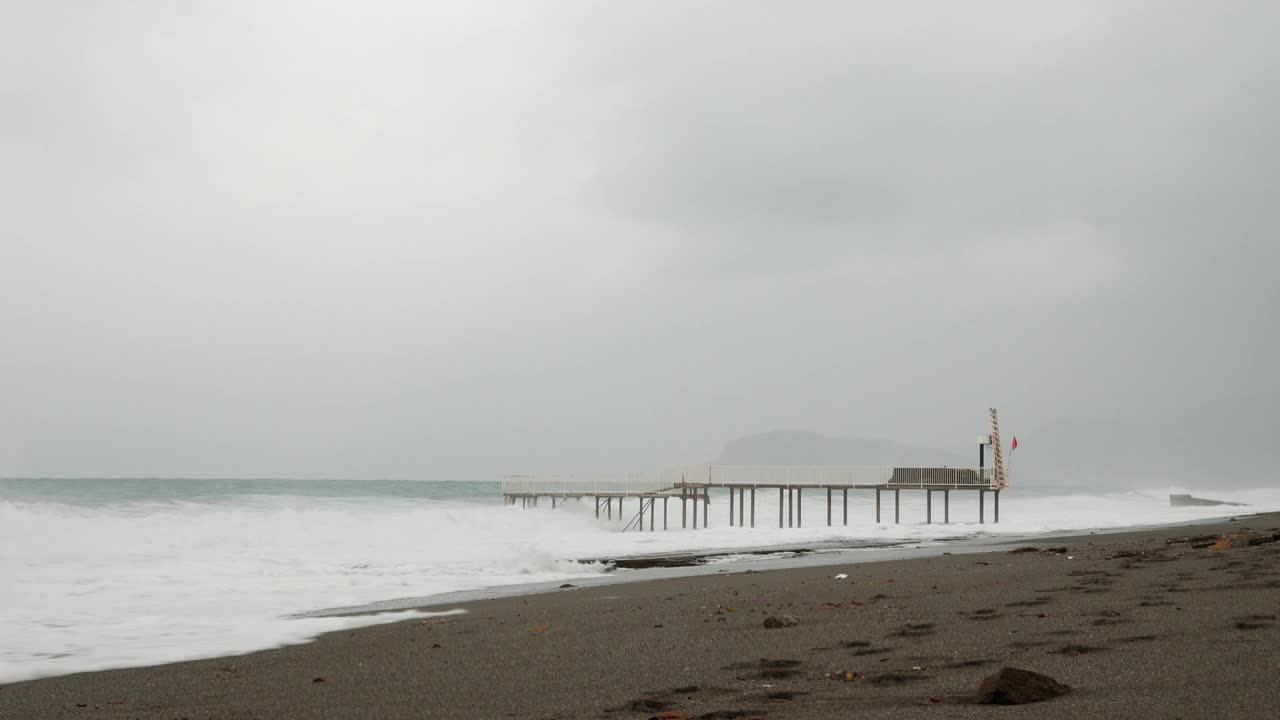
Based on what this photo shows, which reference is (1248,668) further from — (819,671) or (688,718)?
(688,718)

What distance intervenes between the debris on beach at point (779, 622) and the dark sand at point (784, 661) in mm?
63

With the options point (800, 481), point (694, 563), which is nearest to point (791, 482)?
point (800, 481)

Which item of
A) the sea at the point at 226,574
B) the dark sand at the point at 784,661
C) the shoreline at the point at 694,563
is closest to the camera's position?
the dark sand at the point at 784,661

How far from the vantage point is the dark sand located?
4480 mm

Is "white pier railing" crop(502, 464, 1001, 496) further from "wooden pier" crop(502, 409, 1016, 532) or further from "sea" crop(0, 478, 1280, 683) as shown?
"sea" crop(0, 478, 1280, 683)

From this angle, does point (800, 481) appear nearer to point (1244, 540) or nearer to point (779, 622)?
point (1244, 540)

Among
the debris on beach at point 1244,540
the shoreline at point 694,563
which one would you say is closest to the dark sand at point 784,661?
the shoreline at point 694,563

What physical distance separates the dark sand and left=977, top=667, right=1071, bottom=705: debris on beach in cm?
8

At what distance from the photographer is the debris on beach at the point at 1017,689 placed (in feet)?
A: 13.5

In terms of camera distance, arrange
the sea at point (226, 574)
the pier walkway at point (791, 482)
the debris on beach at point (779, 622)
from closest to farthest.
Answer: the debris on beach at point (779, 622), the sea at point (226, 574), the pier walkway at point (791, 482)

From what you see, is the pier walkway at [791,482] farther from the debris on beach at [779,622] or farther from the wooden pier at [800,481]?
the debris on beach at [779,622]

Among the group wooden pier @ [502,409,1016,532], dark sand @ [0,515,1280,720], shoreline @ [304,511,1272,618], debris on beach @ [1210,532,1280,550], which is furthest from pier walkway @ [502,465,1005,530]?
dark sand @ [0,515,1280,720]

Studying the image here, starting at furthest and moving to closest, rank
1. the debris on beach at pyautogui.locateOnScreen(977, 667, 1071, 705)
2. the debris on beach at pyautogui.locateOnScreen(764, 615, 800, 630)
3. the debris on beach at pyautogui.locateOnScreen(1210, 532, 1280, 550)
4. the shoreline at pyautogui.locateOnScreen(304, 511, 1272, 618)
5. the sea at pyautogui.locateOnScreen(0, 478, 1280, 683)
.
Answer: the debris on beach at pyautogui.locateOnScreen(1210, 532, 1280, 550) < the shoreline at pyautogui.locateOnScreen(304, 511, 1272, 618) < the sea at pyautogui.locateOnScreen(0, 478, 1280, 683) < the debris on beach at pyautogui.locateOnScreen(764, 615, 800, 630) < the debris on beach at pyautogui.locateOnScreen(977, 667, 1071, 705)

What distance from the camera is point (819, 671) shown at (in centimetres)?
536
